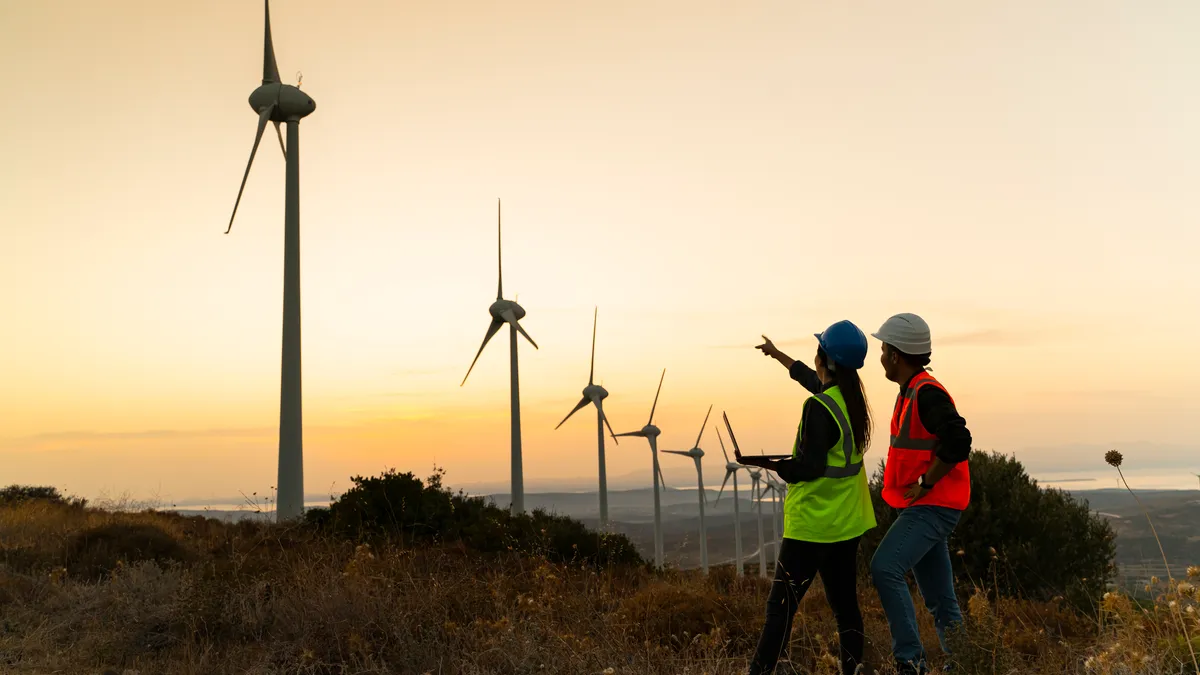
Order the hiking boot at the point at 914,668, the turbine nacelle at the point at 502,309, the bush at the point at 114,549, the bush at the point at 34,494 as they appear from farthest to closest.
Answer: the turbine nacelle at the point at 502,309, the bush at the point at 34,494, the bush at the point at 114,549, the hiking boot at the point at 914,668

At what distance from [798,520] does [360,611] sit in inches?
140

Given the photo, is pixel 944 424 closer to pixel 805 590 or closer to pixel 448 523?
pixel 805 590

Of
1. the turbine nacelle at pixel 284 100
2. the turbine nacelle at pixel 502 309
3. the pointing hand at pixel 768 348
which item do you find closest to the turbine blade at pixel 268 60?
the turbine nacelle at pixel 284 100

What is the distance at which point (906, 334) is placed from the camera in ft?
17.1

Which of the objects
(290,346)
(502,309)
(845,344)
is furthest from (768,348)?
(502,309)

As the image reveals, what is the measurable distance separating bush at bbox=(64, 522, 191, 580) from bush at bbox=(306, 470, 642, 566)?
2.06 metres

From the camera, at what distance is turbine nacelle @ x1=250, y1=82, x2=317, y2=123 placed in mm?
24594

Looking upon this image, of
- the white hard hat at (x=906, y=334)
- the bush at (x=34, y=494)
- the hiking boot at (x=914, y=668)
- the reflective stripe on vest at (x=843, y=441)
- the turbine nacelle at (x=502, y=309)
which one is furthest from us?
the turbine nacelle at (x=502, y=309)

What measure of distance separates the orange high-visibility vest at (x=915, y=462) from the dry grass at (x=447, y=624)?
0.74 metres

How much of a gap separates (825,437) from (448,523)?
8.59 meters

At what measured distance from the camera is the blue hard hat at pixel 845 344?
4.98m

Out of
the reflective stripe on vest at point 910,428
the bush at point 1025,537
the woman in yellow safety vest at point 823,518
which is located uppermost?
the reflective stripe on vest at point 910,428

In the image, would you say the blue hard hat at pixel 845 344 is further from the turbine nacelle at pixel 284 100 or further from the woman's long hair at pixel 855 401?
the turbine nacelle at pixel 284 100

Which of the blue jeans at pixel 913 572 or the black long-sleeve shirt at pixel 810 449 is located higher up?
the black long-sleeve shirt at pixel 810 449
